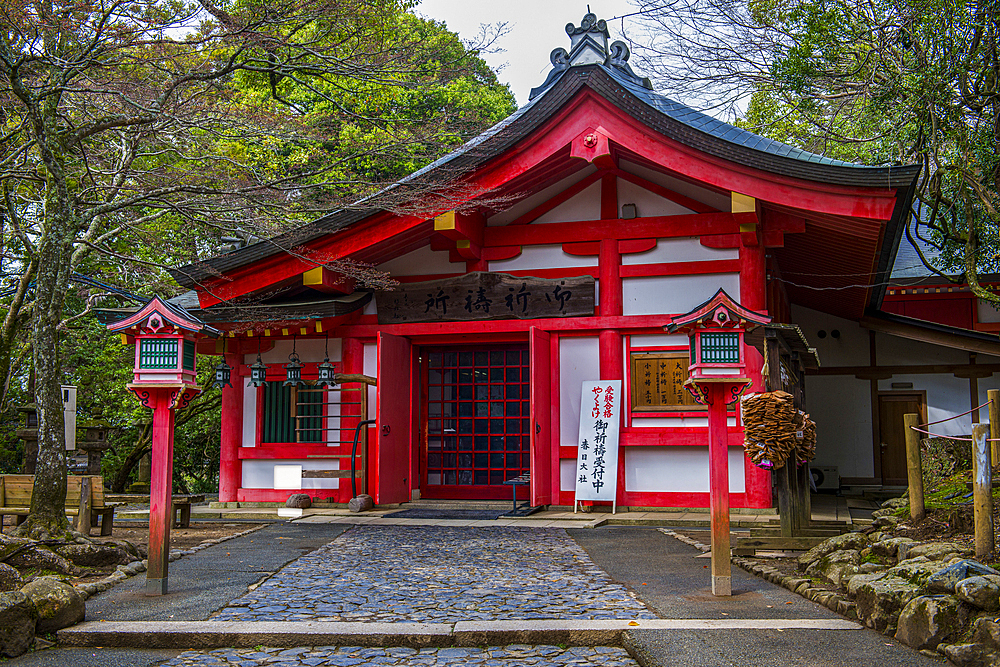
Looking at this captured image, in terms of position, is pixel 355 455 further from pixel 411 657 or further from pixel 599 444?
pixel 411 657

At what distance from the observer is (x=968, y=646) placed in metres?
4.02

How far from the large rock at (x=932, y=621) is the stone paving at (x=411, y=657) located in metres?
1.55

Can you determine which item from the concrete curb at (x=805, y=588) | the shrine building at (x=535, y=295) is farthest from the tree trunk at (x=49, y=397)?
the concrete curb at (x=805, y=588)

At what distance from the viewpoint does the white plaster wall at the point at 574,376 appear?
1084 centimetres

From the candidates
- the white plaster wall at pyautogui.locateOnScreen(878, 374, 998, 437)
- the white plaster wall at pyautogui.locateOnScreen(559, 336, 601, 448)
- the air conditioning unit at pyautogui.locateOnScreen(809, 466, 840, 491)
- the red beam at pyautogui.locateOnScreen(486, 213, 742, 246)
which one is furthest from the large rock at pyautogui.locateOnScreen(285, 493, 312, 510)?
the white plaster wall at pyautogui.locateOnScreen(878, 374, 998, 437)

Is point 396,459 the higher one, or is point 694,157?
point 694,157

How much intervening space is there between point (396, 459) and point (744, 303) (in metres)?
5.20

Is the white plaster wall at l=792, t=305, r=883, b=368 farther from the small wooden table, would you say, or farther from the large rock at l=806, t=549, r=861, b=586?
the large rock at l=806, t=549, r=861, b=586

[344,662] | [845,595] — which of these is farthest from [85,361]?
[845,595]

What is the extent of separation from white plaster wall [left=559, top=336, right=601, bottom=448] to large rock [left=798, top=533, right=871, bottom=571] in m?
4.43

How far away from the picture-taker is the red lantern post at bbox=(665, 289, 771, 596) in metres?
5.72

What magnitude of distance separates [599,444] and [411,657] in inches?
240

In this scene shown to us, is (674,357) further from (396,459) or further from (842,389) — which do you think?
(842,389)

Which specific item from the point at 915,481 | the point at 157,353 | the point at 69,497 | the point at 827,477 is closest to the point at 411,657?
the point at 157,353
